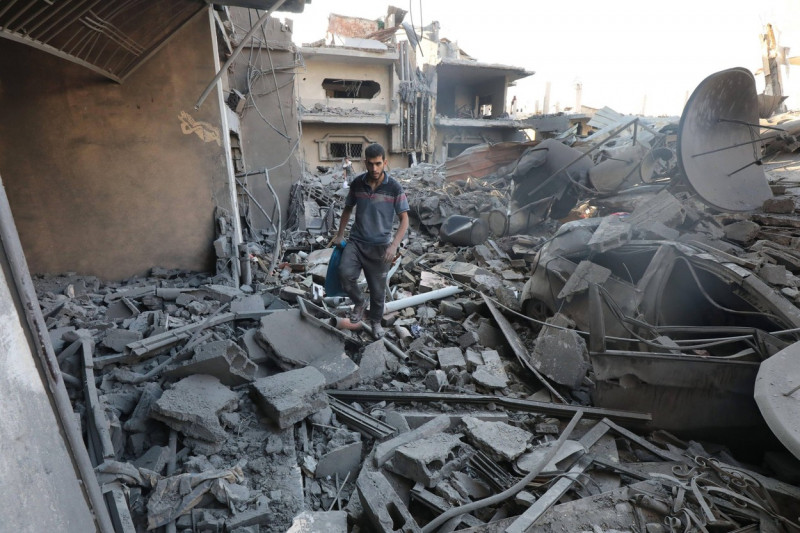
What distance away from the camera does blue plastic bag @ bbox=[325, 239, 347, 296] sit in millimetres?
4406

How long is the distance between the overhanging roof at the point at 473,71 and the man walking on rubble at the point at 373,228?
22.9 m

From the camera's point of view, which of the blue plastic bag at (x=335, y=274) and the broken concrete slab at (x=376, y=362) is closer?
the broken concrete slab at (x=376, y=362)

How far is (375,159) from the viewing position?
391 centimetres

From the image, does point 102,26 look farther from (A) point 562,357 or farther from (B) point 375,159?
(A) point 562,357

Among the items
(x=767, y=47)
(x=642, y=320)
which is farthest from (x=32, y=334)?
(x=767, y=47)

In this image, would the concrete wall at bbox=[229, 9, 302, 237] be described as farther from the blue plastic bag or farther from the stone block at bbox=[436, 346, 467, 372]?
the stone block at bbox=[436, 346, 467, 372]

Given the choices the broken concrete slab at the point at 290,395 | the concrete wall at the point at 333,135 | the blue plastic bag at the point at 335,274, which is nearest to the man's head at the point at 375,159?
the blue plastic bag at the point at 335,274

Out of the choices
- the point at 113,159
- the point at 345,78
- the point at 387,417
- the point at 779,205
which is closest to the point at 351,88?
the point at 345,78

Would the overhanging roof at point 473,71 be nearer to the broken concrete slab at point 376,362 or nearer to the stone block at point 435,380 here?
the broken concrete slab at point 376,362

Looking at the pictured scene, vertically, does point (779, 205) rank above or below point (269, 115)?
below

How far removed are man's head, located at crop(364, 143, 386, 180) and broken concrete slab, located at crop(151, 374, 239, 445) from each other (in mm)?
2419

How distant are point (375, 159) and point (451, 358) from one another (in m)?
2.19

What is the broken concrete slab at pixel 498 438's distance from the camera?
114 inches

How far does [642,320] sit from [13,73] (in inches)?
294
